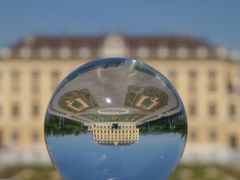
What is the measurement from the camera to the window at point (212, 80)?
46500mm

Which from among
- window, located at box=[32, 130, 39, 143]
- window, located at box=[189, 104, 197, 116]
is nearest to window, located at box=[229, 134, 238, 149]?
window, located at box=[189, 104, 197, 116]

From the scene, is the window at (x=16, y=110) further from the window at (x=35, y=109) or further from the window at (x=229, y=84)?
the window at (x=229, y=84)

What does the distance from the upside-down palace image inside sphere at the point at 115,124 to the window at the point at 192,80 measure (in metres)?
38.3

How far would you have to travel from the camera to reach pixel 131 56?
46375mm

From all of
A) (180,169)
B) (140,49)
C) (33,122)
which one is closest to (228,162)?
(180,169)

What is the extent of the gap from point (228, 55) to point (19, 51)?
1602 cm

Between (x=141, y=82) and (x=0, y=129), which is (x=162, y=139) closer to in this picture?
(x=141, y=82)

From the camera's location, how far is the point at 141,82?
832 cm

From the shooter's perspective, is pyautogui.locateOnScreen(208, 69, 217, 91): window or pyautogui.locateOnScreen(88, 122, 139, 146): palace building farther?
pyautogui.locateOnScreen(208, 69, 217, 91): window

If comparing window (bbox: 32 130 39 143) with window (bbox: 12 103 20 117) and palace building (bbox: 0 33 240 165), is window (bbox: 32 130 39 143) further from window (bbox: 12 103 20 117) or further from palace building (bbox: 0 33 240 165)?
window (bbox: 12 103 20 117)

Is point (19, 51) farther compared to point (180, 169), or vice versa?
point (19, 51)

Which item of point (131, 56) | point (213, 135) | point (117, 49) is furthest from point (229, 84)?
point (117, 49)

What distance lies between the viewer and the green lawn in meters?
26.3

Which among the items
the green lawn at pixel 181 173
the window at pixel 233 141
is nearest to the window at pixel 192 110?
the window at pixel 233 141
